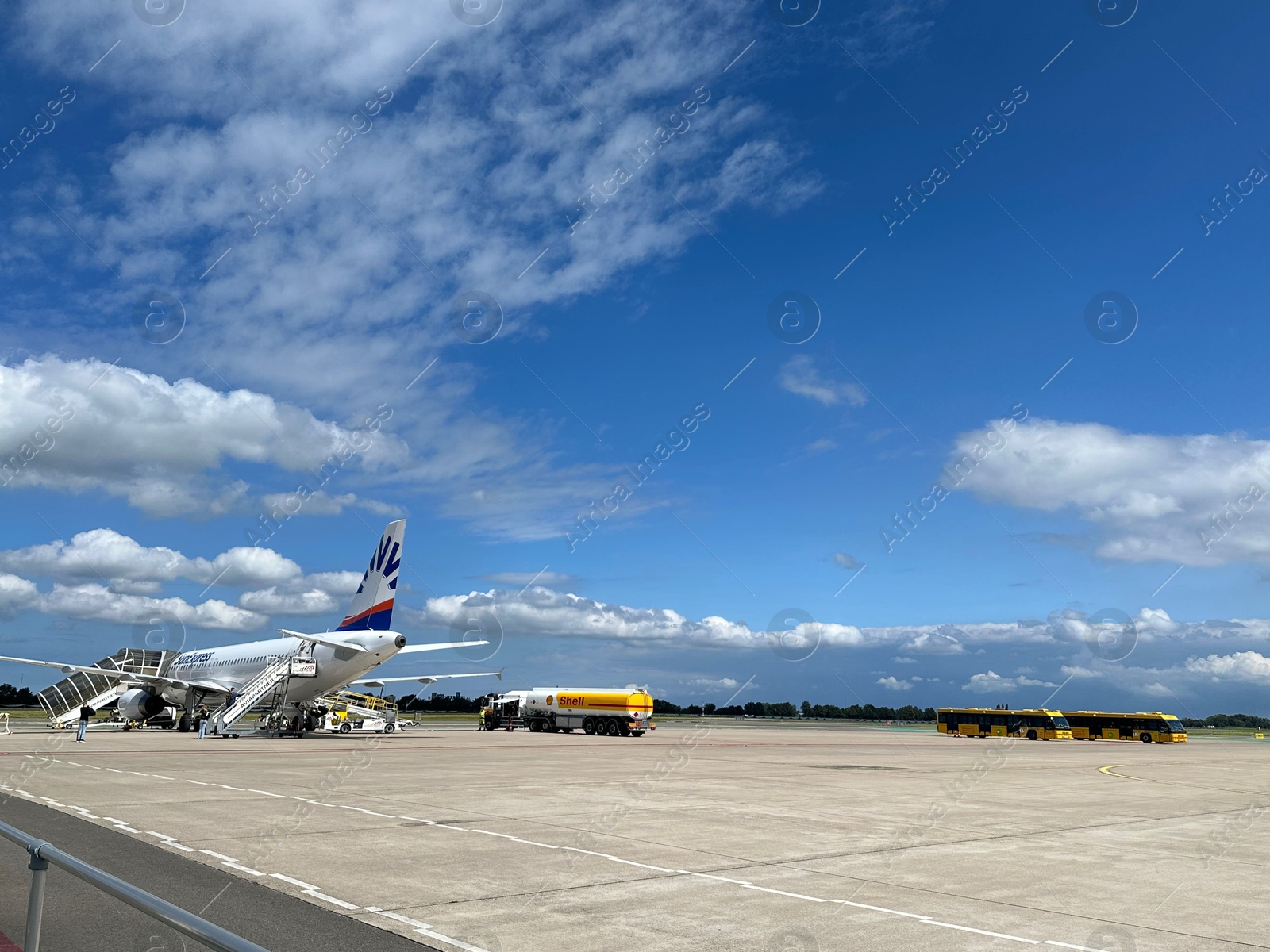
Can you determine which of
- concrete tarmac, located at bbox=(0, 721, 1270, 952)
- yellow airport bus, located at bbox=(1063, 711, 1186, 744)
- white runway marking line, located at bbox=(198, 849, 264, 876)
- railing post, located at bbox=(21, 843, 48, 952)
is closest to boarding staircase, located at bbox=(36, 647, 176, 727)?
concrete tarmac, located at bbox=(0, 721, 1270, 952)

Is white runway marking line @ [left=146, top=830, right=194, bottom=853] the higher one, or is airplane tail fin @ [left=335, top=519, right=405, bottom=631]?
airplane tail fin @ [left=335, top=519, right=405, bottom=631]

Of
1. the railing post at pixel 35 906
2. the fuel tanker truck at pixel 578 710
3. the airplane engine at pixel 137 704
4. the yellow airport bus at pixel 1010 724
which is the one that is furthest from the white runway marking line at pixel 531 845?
the yellow airport bus at pixel 1010 724

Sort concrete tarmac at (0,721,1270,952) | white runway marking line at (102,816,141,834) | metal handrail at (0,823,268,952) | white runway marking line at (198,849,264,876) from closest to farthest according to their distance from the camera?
metal handrail at (0,823,268,952), concrete tarmac at (0,721,1270,952), white runway marking line at (198,849,264,876), white runway marking line at (102,816,141,834)

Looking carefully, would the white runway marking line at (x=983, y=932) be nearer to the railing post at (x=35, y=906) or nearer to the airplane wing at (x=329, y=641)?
the railing post at (x=35, y=906)

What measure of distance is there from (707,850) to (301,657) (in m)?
44.3

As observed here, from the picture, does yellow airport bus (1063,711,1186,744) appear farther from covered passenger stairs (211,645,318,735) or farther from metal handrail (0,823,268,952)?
metal handrail (0,823,268,952)

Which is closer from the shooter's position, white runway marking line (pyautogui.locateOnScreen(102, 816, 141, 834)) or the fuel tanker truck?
white runway marking line (pyautogui.locateOnScreen(102, 816, 141, 834))

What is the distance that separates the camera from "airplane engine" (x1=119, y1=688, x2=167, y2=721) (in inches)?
2569

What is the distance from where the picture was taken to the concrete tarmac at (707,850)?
1014 cm

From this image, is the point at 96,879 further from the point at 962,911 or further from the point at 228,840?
the point at 228,840

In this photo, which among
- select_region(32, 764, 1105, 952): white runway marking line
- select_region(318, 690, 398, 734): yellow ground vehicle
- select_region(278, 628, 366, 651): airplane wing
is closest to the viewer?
select_region(32, 764, 1105, 952): white runway marking line

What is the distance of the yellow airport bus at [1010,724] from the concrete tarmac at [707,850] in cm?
5841

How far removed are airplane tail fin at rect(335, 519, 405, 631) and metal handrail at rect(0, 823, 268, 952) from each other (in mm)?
47835

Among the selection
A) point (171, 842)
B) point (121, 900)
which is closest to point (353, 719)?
point (171, 842)
